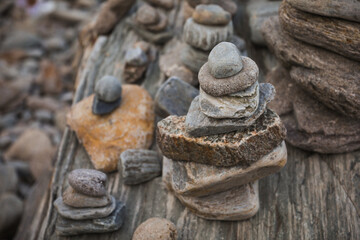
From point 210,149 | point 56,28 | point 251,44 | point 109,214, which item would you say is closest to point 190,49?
point 251,44

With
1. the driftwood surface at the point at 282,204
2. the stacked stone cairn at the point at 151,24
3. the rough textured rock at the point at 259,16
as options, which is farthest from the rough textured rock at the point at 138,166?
the rough textured rock at the point at 259,16

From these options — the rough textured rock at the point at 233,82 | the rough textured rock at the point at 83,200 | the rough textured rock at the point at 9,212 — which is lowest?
the rough textured rock at the point at 9,212

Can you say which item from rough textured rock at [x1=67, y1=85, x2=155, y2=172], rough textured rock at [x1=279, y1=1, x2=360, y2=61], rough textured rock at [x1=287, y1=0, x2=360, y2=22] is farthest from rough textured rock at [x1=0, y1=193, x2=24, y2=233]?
A: rough textured rock at [x1=287, y1=0, x2=360, y2=22]

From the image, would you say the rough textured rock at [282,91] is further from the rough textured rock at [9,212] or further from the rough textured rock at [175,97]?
the rough textured rock at [9,212]

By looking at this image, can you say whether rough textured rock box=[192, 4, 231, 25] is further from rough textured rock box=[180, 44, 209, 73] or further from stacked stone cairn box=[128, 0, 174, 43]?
stacked stone cairn box=[128, 0, 174, 43]

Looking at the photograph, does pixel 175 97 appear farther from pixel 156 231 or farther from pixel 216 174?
pixel 156 231

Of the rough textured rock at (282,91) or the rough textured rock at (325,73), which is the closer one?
the rough textured rock at (325,73)
